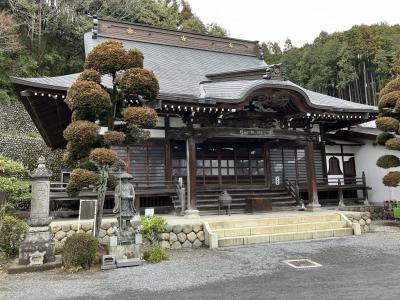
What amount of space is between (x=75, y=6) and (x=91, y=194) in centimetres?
2688

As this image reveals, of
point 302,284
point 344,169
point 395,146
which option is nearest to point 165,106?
point 302,284

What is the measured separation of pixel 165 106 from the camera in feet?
34.1

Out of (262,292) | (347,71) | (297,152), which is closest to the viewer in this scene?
(262,292)

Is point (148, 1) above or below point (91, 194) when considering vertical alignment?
above

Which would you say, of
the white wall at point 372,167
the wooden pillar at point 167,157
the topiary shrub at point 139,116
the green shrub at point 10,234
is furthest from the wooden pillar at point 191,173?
the white wall at point 372,167

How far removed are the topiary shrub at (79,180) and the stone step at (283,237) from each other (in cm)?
356

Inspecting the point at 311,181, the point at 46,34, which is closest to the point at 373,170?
the point at 311,181

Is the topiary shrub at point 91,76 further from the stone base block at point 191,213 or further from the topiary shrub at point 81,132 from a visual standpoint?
the stone base block at point 191,213

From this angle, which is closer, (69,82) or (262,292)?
(262,292)

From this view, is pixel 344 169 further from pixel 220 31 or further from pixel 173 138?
pixel 220 31

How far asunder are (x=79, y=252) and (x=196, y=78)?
10203 mm

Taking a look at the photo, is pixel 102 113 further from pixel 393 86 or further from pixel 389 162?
pixel 393 86

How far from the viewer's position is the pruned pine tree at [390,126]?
38.2 feet

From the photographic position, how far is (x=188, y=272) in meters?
6.00
